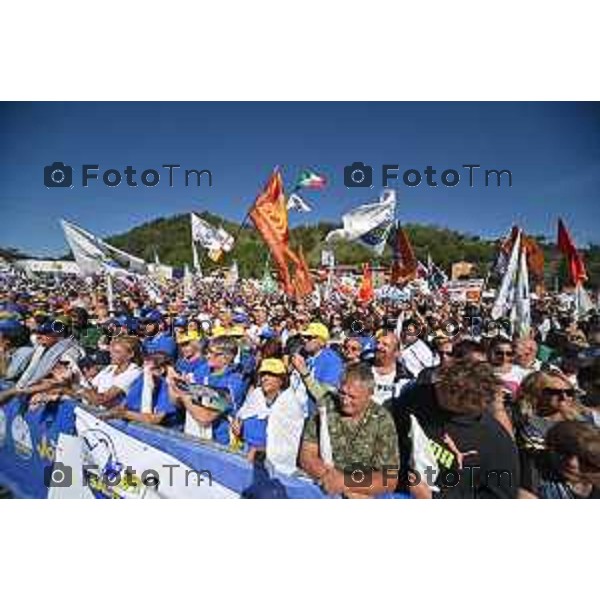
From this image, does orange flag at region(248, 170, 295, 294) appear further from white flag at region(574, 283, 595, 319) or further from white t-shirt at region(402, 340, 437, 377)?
white flag at region(574, 283, 595, 319)

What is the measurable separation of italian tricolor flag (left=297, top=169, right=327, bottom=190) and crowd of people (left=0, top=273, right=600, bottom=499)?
70 cm

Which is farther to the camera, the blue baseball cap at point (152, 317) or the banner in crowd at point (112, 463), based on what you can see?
the blue baseball cap at point (152, 317)

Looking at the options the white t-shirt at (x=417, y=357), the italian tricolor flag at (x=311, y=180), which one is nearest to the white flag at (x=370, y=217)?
the italian tricolor flag at (x=311, y=180)

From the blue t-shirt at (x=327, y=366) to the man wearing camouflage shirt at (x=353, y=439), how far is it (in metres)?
0.14

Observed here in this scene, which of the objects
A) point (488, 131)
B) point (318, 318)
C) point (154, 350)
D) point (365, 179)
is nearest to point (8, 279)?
point (154, 350)

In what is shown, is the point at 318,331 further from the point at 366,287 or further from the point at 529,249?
the point at 529,249

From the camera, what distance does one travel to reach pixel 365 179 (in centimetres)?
452

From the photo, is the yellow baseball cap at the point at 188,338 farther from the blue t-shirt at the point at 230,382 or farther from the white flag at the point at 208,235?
the white flag at the point at 208,235

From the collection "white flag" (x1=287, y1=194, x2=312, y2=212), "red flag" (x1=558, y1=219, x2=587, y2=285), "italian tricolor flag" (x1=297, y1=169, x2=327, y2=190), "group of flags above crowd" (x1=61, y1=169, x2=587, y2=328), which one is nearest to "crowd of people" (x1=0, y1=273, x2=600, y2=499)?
"group of flags above crowd" (x1=61, y1=169, x2=587, y2=328)

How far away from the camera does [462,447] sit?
4.39m

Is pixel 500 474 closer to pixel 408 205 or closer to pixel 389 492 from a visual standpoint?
pixel 389 492

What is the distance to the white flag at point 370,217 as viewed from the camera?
453 centimetres

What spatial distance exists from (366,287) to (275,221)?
74 cm

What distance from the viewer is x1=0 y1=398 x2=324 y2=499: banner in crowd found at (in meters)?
4.36
